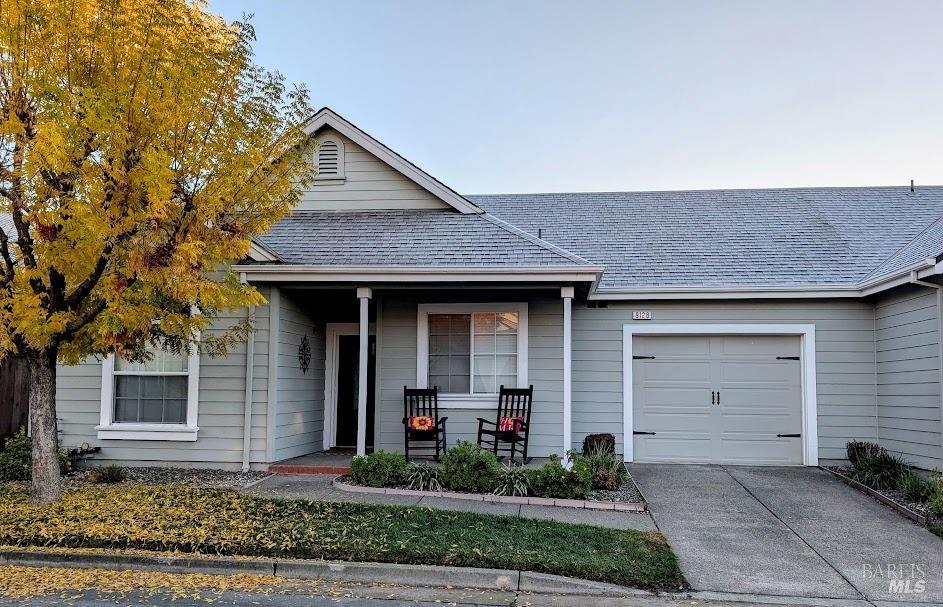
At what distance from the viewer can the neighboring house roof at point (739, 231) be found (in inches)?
388

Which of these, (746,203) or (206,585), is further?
(746,203)

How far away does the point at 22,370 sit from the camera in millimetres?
9867

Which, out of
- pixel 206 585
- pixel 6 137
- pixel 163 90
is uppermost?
pixel 163 90

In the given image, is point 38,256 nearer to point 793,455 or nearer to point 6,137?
point 6,137

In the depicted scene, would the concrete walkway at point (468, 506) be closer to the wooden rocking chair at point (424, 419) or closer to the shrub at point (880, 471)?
the wooden rocking chair at point (424, 419)

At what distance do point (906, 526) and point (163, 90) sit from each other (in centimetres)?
813

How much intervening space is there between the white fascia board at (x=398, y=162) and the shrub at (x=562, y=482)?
176 inches

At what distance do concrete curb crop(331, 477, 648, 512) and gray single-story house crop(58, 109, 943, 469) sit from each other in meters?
0.98

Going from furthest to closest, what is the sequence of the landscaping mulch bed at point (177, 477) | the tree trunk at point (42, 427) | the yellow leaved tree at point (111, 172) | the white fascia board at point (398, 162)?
the white fascia board at point (398, 162) → the landscaping mulch bed at point (177, 477) → the tree trunk at point (42, 427) → the yellow leaved tree at point (111, 172)

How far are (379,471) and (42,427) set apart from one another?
3448 millimetres

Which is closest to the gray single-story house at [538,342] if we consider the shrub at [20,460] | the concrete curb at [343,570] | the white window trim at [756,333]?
the white window trim at [756,333]

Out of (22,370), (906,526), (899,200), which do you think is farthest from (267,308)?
(899,200)

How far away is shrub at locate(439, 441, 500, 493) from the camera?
7.29 meters

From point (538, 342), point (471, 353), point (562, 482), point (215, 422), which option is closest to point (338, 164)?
point (471, 353)
